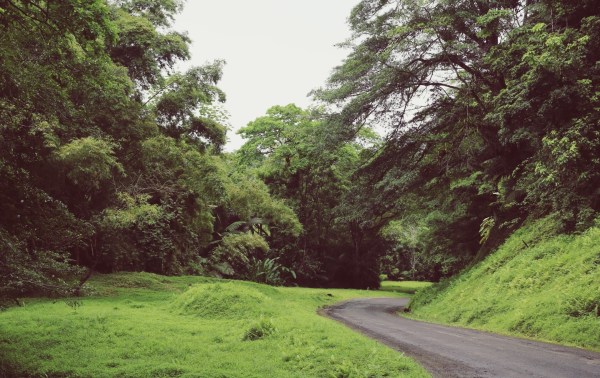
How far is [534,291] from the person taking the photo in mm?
12398

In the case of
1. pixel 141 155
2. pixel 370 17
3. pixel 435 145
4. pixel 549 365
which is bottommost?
pixel 549 365

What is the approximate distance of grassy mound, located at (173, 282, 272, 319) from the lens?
1395 centimetres

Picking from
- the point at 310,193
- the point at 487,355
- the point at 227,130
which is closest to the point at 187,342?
the point at 487,355

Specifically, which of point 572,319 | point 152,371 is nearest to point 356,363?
point 152,371

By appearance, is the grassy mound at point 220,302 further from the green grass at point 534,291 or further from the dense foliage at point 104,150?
the green grass at point 534,291

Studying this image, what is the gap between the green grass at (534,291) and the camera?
9.90m

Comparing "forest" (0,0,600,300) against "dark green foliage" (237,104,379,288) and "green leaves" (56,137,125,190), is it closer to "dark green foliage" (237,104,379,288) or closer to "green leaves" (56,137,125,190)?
"green leaves" (56,137,125,190)

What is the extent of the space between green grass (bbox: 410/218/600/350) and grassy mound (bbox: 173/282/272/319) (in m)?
6.64

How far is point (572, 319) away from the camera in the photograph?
32.4ft

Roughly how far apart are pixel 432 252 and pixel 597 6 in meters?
19.5

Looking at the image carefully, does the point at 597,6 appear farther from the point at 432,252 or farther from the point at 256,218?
the point at 256,218

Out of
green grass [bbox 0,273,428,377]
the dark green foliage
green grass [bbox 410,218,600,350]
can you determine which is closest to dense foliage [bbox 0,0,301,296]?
green grass [bbox 0,273,428,377]

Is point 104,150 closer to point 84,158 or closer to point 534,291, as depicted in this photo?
point 84,158

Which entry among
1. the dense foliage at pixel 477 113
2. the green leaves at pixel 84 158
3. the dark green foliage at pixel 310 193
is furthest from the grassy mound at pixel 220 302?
the dark green foliage at pixel 310 193
